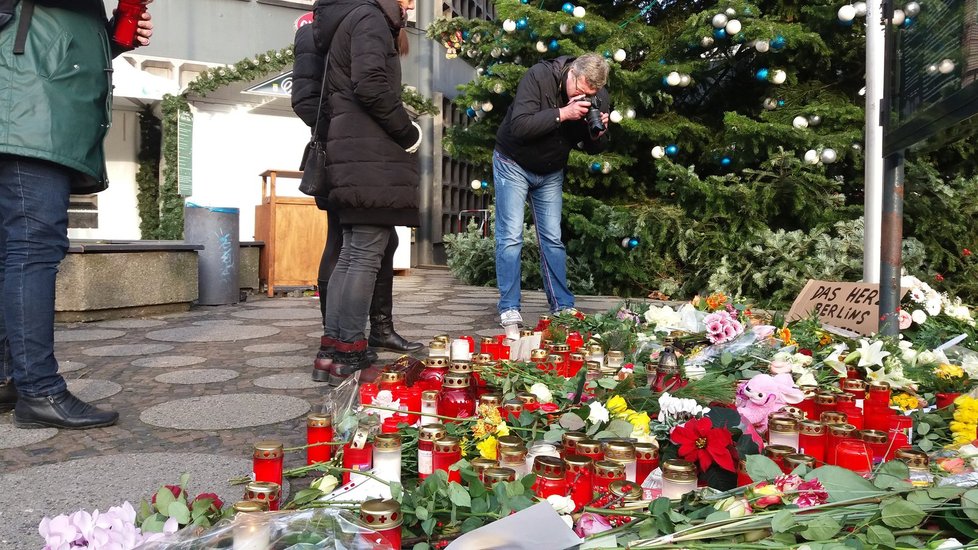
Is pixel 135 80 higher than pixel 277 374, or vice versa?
pixel 135 80

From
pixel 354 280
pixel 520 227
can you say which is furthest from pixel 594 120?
pixel 354 280

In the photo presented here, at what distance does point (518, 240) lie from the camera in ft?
12.9

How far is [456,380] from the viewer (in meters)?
1.73

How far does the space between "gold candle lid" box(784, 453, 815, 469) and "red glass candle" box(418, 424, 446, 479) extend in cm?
62

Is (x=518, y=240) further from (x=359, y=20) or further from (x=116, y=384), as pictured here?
(x=116, y=384)

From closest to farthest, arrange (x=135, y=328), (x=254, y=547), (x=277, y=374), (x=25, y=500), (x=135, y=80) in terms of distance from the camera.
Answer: (x=254, y=547) < (x=25, y=500) < (x=277, y=374) < (x=135, y=328) < (x=135, y=80)

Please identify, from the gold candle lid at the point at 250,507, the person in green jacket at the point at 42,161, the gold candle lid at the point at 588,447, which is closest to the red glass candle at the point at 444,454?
the gold candle lid at the point at 588,447

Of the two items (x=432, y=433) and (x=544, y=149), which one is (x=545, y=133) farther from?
(x=432, y=433)

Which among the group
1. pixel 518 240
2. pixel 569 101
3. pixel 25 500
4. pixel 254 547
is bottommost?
pixel 25 500

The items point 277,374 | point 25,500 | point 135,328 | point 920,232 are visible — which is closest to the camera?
point 25,500

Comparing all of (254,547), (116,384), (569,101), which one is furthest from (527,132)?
(254,547)

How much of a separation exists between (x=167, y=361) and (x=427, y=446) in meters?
2.25

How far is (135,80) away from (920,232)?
7303mm

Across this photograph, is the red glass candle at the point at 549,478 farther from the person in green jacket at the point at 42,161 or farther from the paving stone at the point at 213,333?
the paving stone at the point at 213,333
